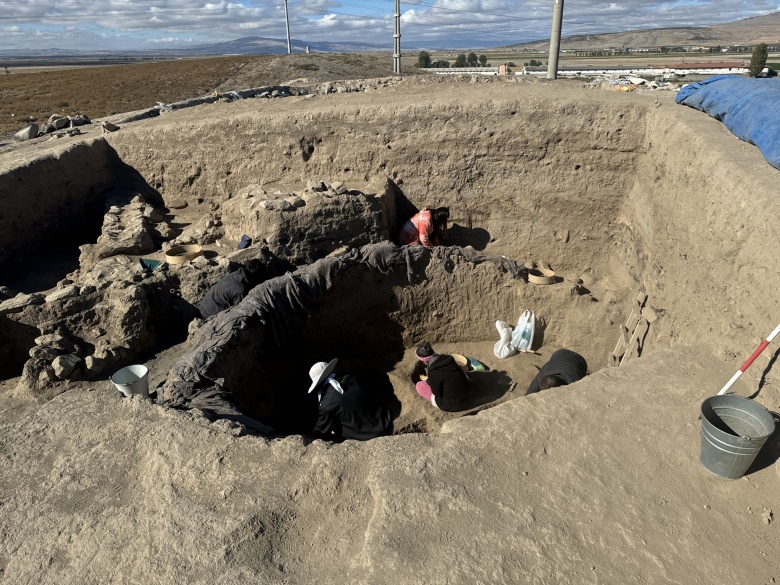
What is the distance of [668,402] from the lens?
3.73 m

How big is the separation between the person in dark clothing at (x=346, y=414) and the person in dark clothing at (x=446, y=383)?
0.86 m

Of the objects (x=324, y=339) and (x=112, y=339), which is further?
(x=324, y=339)

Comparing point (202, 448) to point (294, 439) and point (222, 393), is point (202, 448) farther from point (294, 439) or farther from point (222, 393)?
point (222, 393)

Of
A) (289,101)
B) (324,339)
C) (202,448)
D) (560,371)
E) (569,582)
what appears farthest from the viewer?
(289,101)

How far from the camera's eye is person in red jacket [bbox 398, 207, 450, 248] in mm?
7742

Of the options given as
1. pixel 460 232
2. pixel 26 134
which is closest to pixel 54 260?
pixel 26 134

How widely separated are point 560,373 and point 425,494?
264 centimetres

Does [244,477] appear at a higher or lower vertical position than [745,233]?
lower

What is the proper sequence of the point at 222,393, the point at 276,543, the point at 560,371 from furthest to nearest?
1. the point at 560,371
2. the point at 222,393
3. the point at 276,543

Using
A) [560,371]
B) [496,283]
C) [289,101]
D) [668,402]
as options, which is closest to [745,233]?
[668,402]

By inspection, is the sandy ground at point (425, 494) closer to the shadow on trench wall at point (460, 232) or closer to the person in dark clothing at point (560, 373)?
the person in dark clothing at point (560, 373)

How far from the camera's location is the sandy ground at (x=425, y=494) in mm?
2732

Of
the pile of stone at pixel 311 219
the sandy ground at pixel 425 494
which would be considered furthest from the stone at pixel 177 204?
the sandy ground at pixel 425 494

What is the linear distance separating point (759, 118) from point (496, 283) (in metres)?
3.46
